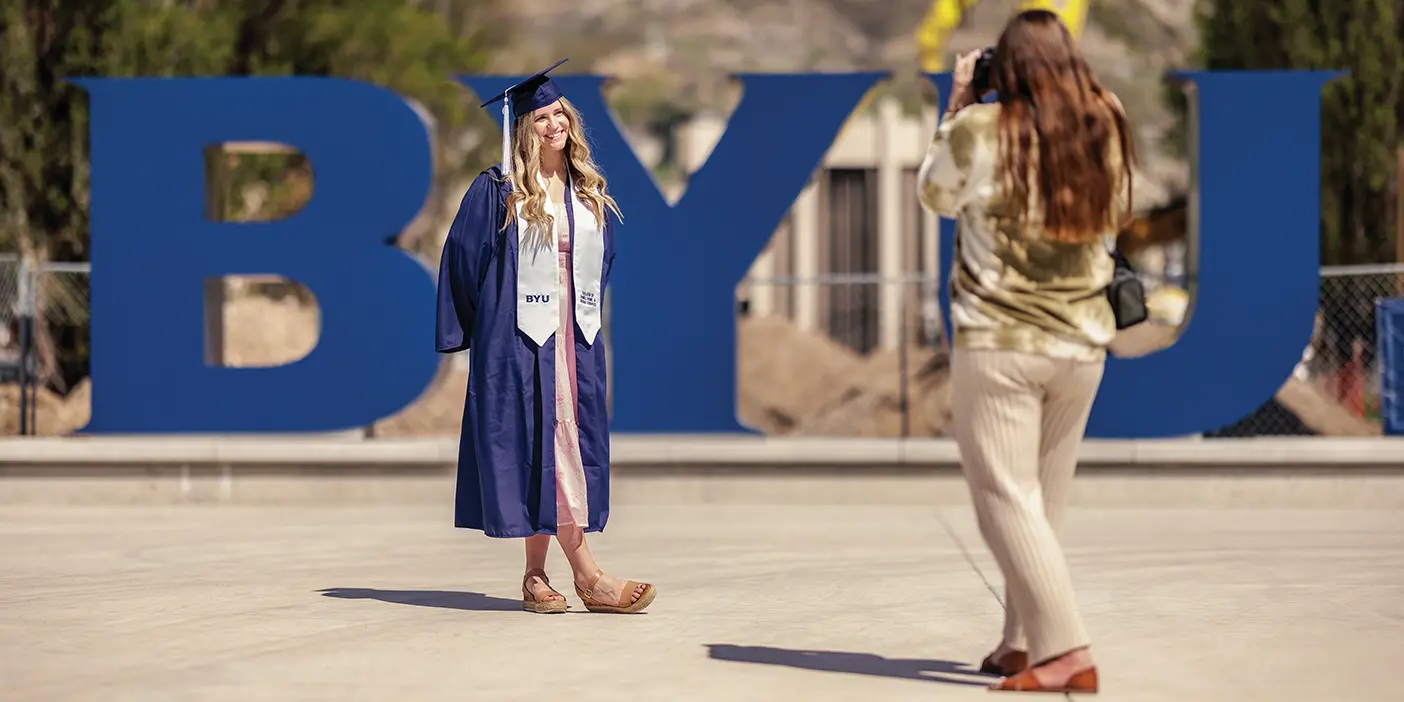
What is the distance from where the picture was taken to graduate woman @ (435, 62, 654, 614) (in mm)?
7477

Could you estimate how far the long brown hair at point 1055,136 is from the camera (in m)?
5.64

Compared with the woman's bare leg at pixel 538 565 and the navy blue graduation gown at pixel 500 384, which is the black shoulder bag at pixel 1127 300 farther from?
the woman's bare leg at pixel 538 565

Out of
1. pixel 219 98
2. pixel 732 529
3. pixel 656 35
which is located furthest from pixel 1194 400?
pixel 656 35

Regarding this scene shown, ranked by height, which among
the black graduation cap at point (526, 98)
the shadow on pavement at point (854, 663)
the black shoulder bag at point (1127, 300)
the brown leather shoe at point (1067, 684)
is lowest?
the shadow on pavement at point (854, 663)

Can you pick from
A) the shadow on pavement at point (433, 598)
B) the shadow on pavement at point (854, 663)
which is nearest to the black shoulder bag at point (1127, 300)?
the shadow on pavement at point (854, 663)

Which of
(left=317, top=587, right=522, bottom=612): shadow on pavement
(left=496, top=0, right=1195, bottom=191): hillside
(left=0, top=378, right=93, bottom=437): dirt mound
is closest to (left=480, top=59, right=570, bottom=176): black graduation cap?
(left=317, top=587, right=522, bottom=612): shadow on pavement

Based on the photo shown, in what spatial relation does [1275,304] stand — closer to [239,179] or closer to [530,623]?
[530,623]

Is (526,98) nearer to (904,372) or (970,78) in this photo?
(970,78)

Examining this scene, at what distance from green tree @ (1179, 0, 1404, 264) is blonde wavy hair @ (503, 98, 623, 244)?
17.4 meters

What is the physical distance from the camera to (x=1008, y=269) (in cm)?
575

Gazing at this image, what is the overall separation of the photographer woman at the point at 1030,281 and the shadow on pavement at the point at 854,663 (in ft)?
1.34

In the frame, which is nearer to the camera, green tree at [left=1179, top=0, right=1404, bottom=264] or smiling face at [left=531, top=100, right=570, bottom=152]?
smiling face at [left=531, top=100, right=570, bottom=152]

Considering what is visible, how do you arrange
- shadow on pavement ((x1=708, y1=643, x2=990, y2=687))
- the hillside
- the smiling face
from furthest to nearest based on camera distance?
the hillside, the smiling face, shadow on pavement ((x1=708, y1=643, x2=990, y2=687))

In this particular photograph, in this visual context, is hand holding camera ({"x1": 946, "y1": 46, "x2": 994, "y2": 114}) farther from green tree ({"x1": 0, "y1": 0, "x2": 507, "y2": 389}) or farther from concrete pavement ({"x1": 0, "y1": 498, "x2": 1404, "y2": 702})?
green tree ({"x1": 0, "y1": 0, "x2": 507, "y2": 389})
